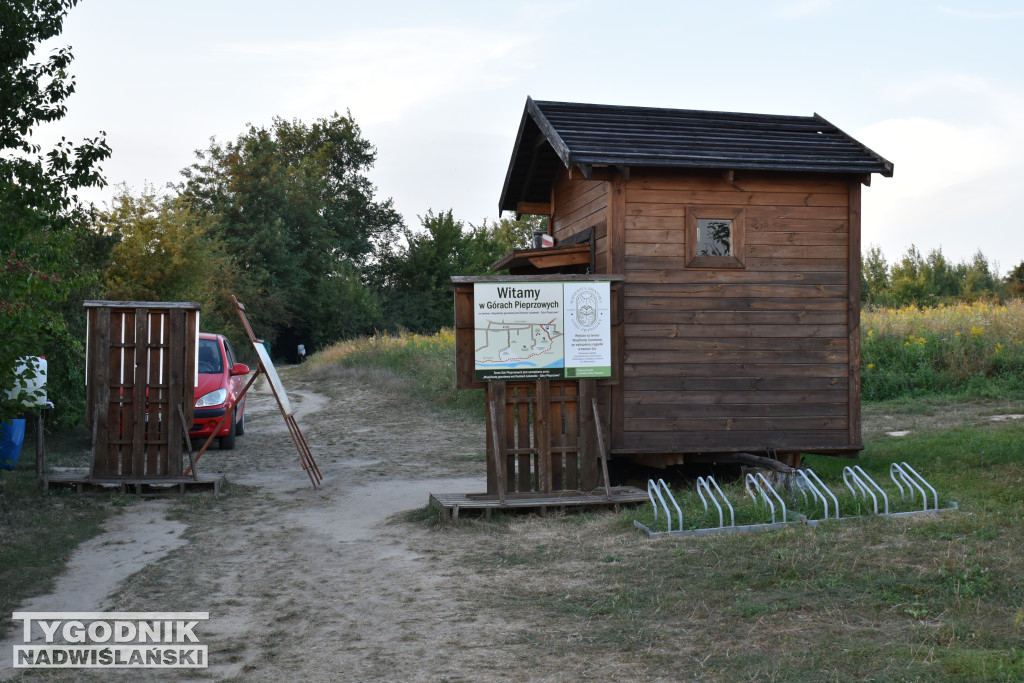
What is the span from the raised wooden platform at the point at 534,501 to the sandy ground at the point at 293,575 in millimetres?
543

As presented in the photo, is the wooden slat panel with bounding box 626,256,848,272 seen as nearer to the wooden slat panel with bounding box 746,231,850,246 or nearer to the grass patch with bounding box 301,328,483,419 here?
the wooden slat panel with bounding box 746,231,850,246

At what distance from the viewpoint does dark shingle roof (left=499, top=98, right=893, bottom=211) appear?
10.3 meters

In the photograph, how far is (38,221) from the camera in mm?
Answer: 11008

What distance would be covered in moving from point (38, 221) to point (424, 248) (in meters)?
46.1

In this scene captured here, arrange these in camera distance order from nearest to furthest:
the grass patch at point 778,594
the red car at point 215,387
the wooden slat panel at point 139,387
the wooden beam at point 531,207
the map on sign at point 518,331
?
the grass patch at point 778,594 → the map on sign at point 518,331 → the wooden slat panel at point 139,387 → the wooden beam at point 531,207 → the red car at point 215,387

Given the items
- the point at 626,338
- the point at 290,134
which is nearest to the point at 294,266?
the point at 290,134

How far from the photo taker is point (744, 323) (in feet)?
35.0

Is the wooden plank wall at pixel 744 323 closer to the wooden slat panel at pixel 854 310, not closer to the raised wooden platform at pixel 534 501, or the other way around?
the wooden slat panel at pixel 854 310

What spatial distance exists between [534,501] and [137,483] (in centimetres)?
482

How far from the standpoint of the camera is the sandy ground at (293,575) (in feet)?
17.0

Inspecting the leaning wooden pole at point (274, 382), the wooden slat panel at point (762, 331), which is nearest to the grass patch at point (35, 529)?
the leaning wooden pole at point (274, 382)

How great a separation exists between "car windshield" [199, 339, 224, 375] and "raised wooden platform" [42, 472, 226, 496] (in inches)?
161

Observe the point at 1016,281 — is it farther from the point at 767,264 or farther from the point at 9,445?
the point at 9,445

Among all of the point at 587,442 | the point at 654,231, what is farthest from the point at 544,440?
the point at 654,231
